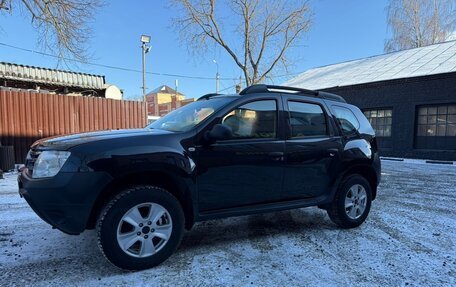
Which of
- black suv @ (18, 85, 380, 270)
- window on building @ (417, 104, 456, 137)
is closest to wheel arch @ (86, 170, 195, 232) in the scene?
black suv @ (18, 85, 380, 270)

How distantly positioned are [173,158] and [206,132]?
45 cm

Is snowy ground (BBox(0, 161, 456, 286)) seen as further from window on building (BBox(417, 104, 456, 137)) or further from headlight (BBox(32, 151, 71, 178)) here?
window on building (BBox(417, 104, 456, 137))

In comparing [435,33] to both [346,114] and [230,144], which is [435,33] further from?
[230,144]

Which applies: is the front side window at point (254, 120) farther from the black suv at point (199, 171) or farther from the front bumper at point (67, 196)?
the front bumper at point (67, 196)

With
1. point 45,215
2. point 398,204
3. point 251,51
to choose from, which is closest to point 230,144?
point 45,215

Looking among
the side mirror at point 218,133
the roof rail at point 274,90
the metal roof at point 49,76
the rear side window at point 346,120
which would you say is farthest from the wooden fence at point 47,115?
the rear side window at point 346,120

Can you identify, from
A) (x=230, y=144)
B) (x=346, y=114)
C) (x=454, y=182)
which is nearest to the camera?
(x=230, y=144)

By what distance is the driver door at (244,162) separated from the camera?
11.3 ft

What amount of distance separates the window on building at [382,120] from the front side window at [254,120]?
45.0 ft

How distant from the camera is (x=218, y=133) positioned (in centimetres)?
332

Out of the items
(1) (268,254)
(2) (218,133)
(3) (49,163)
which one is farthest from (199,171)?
(3) (49,163)

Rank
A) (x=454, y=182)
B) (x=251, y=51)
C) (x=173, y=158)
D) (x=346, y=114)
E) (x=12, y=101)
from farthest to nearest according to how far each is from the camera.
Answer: (x=251, y=51) → (x=12, y=101) → (x=454, y=182) → (x=346, y=114) → (x=173, y=158)

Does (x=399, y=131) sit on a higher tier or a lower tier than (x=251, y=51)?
lower

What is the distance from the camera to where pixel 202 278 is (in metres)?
3.02
